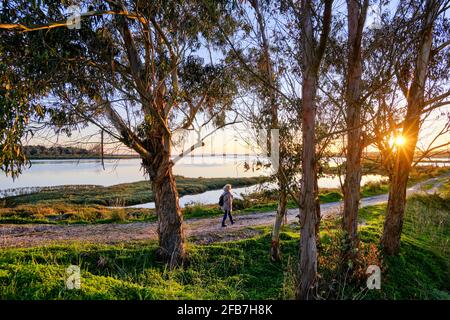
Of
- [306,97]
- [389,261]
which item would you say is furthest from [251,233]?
[306,97]

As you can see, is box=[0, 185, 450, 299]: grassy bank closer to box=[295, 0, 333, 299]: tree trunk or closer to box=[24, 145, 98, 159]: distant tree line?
box=[295, 0, 333, 299]: tree trunk

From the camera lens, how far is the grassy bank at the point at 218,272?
3.97 m

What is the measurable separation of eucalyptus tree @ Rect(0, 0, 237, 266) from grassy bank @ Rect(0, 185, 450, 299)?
37.8 inches

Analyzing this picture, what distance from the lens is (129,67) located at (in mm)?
7277

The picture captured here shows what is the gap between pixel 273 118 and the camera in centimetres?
620

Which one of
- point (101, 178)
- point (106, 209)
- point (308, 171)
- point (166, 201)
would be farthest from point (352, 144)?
point (101, 178)

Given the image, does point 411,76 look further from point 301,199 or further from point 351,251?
point 301,199

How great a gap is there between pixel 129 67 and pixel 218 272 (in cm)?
530

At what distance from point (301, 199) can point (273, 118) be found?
93.8 inches

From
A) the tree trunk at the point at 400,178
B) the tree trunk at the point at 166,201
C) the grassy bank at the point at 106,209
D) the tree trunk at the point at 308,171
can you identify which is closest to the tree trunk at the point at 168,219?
the tree trunk at the point at 166,201

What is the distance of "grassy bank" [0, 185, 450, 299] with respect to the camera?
3.97 metres

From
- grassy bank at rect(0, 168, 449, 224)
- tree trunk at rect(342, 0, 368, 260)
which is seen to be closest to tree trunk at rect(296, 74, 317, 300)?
tree trunk at rect(342, 0, 368, 260)

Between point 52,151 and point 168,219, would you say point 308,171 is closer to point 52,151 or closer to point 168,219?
point 168,219

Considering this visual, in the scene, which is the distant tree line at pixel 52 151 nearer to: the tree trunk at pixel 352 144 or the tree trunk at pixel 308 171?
the tree trunk at pixel 308 171
